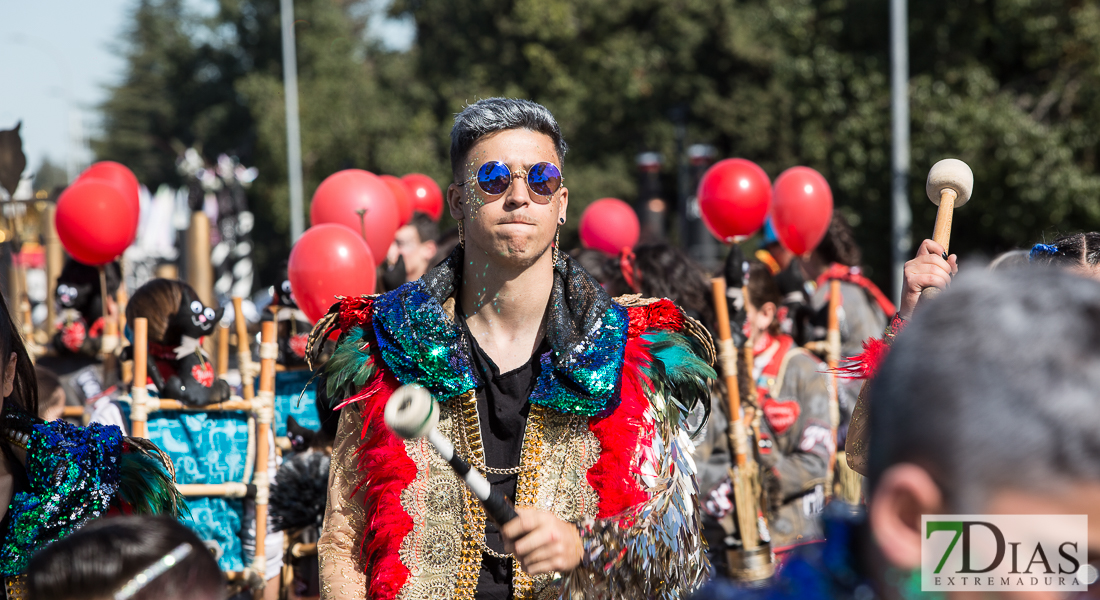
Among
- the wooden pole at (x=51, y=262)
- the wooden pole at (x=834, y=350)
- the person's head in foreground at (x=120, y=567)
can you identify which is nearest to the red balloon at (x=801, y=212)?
the wooden pole at (x=834, y=350)

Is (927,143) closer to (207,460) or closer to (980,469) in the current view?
(207,460)

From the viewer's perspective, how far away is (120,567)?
152 cm

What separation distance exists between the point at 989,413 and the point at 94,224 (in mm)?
4843

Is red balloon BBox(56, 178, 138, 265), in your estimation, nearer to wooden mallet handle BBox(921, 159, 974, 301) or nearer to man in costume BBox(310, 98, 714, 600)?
man in costume BBox(310, 98, 714, 600)

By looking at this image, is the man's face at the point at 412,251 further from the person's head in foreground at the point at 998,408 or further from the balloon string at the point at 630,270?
the person's head in foreground at the point at 998,408

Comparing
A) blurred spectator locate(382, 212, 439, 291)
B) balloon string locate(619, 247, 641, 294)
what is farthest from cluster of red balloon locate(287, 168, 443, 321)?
balloon string locate(619, 247, 641, 294)

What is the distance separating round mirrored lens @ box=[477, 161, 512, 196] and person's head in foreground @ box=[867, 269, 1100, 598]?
141 cm

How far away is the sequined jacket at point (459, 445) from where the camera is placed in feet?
7.55

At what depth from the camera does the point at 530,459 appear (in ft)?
7.63

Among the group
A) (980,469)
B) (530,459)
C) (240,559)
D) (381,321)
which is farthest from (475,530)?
(240,559)

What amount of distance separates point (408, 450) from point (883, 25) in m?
14.3

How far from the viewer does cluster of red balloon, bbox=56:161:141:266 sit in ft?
16.6

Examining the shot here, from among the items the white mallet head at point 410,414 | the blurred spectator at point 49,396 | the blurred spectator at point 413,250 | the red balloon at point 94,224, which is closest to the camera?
the white mallet head at point 410,414

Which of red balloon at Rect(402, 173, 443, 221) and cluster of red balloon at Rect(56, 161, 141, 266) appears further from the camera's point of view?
red balloon at Rect(402, 173, 443, 221)
